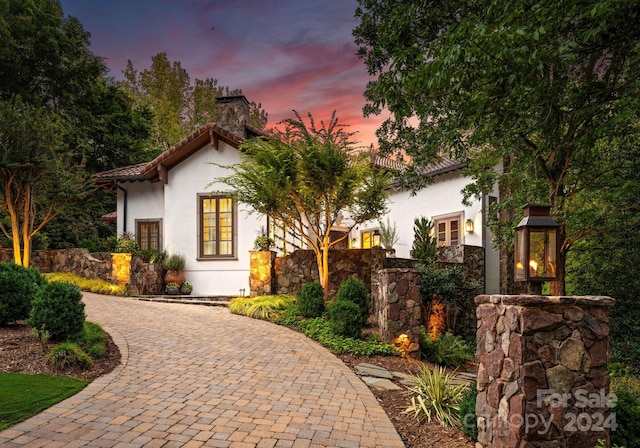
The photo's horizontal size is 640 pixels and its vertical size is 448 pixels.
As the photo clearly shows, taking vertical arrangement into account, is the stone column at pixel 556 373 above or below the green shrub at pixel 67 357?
above

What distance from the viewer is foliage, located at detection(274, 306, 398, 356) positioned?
21.7ft

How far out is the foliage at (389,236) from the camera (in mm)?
15086

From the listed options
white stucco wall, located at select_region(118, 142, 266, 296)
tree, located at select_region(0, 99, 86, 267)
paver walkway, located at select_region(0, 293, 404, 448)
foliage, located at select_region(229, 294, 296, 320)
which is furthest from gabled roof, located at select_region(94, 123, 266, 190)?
paver walkway, located at select_region(0, 293, 404, 448)

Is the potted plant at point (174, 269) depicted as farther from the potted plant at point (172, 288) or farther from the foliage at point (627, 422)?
the foliage at point (627, 422)

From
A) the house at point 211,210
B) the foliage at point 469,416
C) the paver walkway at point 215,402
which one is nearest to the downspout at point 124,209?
the house at point 211,210

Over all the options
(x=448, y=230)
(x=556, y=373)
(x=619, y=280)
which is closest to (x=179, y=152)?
(x=448, y=230)

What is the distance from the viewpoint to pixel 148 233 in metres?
13.9

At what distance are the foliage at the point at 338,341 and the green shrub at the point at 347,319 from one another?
0.42ft

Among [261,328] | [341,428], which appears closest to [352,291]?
[261,328]

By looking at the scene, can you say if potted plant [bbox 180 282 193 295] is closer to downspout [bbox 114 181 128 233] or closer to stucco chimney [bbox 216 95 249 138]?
downspout [bbox 114 181 128 233]

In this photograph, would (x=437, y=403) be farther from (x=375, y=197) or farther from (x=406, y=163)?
(x=375, y=197)

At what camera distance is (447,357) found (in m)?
7.64

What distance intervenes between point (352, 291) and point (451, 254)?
6083 mm

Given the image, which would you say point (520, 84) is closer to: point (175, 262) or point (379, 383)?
point (379, 383)
